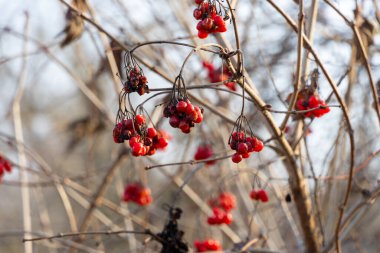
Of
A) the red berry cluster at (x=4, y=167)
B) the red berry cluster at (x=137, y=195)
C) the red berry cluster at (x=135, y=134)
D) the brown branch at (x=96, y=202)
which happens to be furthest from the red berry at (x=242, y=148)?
the brown branch at (x=96, y=202)

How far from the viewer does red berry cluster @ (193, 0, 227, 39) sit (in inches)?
73.6

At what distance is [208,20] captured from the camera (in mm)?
1866

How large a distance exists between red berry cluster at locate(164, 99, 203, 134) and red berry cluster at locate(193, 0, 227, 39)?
306mm

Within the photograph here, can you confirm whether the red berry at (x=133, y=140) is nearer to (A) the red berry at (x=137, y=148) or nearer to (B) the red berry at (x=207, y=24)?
(A) the red berry at (x=137, y=148)

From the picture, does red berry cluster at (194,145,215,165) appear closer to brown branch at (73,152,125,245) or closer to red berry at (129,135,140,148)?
brown branch at (73,152,125,245)

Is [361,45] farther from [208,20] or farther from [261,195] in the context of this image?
[261,195]

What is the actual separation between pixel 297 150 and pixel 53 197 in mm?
10741

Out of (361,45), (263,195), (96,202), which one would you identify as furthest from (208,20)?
(96,202)

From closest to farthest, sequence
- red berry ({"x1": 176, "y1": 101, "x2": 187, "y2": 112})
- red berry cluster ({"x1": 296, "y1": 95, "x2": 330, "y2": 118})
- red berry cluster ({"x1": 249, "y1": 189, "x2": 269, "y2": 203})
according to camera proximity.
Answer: red berry ({"x1": 176, "y1": 101, "x2": 187, "y2": 112}) < red berry cluster ({"x1": 296, "y1": 95, "x2": 330, "y2": 118}) < red berry cluster ({"x1": 249, "y1": 189, "x2": 269, "y2": 203})

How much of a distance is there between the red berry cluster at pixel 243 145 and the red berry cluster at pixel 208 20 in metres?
0.37

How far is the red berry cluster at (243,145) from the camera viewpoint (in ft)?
5.93

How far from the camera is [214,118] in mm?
4035

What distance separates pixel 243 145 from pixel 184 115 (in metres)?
0.24

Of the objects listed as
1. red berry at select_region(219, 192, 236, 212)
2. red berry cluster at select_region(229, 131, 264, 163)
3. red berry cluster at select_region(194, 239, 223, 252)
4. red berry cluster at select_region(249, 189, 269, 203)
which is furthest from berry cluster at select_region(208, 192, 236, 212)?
red berry cluster at select_region(229, 131, 264, 163)
